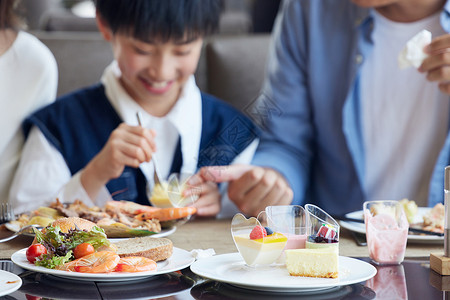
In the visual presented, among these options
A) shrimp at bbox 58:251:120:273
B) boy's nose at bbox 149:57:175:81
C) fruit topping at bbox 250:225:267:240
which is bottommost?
shrimp at bbox 58:251:120:273

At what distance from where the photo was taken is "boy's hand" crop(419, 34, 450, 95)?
153 centimetres

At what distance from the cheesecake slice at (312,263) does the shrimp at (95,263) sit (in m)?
0.24

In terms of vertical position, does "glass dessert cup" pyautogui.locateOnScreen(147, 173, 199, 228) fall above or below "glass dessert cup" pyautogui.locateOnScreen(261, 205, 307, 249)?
below

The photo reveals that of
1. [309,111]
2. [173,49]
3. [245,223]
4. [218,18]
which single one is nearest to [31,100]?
[173,49]

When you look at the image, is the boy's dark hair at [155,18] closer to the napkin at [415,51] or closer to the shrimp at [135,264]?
the napkin at [415,51]

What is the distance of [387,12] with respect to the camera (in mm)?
1983

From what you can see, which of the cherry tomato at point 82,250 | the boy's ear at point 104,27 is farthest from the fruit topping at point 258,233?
the boy's ear at point 104,27

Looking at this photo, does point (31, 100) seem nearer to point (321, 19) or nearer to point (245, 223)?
point (321, 19)

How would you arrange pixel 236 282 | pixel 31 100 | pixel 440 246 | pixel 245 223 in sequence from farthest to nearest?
1. pixel 31 100
2. pixel 440 246
3. pixel 245 223
4. pixel 236 282

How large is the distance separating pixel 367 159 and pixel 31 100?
1044mm

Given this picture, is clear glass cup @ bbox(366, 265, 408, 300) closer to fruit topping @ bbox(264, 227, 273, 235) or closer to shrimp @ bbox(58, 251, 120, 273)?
fruit topping @ bbox(264, 227, 273, 235)

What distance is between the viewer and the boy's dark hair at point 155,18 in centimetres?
181

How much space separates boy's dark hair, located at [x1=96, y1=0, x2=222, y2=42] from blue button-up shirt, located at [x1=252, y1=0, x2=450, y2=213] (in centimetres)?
33

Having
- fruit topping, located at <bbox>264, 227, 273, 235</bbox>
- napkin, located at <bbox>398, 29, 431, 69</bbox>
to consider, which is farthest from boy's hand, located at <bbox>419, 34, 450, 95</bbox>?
fruit topping, located at <bbox>264, 227, 273, 235</bbox>
